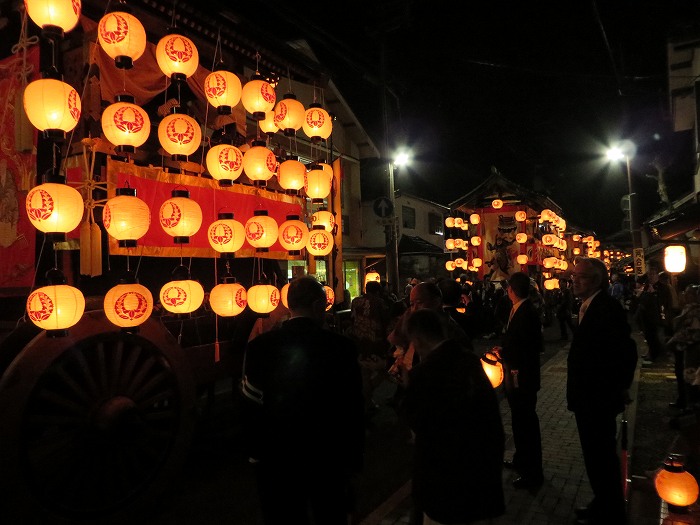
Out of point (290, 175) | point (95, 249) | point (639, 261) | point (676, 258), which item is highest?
point (290, 175)

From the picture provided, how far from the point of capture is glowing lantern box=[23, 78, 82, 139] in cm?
479

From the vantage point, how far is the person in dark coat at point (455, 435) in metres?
2.63

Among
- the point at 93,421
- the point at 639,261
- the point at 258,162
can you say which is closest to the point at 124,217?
the point at 93,421

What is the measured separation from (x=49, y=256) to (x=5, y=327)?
1352mm

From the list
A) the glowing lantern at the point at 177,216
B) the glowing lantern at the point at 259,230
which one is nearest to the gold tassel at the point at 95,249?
the glowing lantern at the point at 177,216

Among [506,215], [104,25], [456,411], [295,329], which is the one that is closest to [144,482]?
[295,329]

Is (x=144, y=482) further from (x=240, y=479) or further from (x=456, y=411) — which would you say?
(x=456, y=411)

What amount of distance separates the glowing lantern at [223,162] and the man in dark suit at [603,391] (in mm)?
4817

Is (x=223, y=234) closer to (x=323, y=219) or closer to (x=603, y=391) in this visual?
(x=323, y=219)

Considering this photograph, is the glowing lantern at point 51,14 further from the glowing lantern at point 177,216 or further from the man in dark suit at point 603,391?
the man in dark suit at point 603,391

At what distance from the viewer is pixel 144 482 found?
5008 mm

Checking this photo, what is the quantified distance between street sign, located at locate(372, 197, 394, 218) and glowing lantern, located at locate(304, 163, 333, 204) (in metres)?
5.43

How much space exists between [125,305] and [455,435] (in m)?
3.68

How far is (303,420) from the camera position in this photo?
9.62ft
